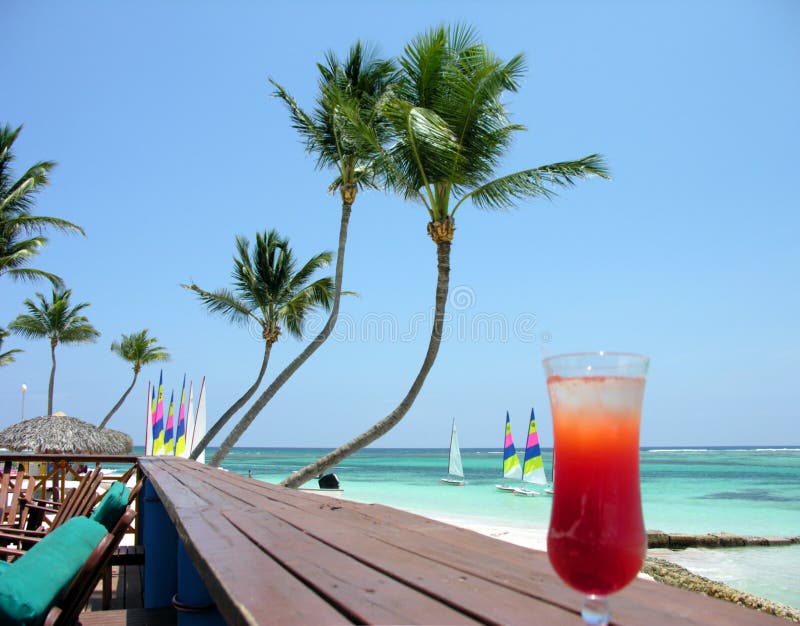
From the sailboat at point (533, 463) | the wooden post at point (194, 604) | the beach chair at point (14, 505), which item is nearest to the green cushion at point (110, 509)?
the wooden post at point (194, 604)

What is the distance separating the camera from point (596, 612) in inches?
25.0

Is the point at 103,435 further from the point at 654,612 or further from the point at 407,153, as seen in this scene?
the point at 654,612

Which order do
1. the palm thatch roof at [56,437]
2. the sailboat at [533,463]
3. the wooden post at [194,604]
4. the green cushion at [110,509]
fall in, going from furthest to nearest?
the sailboat at [533,463]
the palm thatch roof at [56,437]
the green cushion at [110,509]
the wooden post at [194,604]

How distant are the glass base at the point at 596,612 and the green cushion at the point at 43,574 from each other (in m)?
1.12

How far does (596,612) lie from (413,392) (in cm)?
688

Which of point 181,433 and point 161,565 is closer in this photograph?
point 161,565

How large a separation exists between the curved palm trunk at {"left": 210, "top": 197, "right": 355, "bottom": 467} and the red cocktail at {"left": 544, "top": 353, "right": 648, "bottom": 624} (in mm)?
8949

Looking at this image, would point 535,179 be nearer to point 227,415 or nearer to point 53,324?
point 227,415

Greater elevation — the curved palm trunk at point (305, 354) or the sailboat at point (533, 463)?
the curved palm trunk at point (305, 354)

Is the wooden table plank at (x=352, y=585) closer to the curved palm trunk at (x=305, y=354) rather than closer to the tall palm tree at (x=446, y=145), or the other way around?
the tall palm tree at (x=446, y=145)

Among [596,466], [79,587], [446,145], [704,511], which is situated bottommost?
[704,511]

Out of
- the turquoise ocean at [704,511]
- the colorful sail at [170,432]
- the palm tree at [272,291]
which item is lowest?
the turquoise ocean at [704,511]

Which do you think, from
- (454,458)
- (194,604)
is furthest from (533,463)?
(194,604)

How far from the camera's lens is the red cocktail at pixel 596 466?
72 cm
